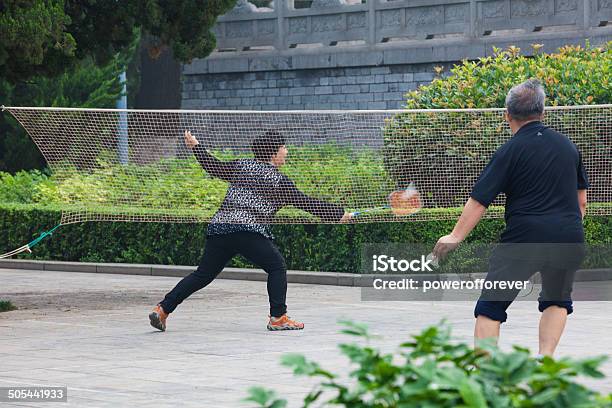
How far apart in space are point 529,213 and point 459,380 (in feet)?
13.2

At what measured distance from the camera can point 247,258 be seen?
1178 centimetres

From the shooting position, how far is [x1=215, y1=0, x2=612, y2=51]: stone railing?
84.7 ft

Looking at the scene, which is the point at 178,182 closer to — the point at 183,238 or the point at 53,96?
the point at 183,238

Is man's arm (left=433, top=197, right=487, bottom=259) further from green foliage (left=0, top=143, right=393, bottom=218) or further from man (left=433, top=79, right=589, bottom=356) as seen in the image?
green foliage (left=0, top=143, right=393, bottom=218)

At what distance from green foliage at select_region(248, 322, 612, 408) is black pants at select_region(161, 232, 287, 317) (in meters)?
7.87

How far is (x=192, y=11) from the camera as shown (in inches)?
590

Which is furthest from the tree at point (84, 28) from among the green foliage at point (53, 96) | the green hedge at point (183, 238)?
the green foliage at point (53, 96)

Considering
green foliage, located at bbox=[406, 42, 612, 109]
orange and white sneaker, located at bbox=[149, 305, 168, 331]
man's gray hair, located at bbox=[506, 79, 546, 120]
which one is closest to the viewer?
man's gray hair, located at bbox=[506, 79, 546, 120]

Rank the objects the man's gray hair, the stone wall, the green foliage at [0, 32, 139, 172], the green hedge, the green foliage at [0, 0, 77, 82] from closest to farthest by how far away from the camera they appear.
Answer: the man's gray hair < the green foliage at [0, 0, 77, 82] < the green hedge < the stone wall < the green foliage at [0, 32, 139, 172]

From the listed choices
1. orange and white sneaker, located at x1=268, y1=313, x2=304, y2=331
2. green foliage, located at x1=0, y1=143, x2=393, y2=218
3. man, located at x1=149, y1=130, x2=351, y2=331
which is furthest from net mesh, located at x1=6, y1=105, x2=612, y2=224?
orange and white sneaker, located at x1=268, y1=313, x2=304, y2=331

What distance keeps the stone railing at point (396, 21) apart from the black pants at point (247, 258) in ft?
49.1

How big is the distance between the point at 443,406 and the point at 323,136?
40.1ft

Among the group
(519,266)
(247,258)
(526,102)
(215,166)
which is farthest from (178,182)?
(519,266)

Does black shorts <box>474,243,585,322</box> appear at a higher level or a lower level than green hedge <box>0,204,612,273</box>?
higher
